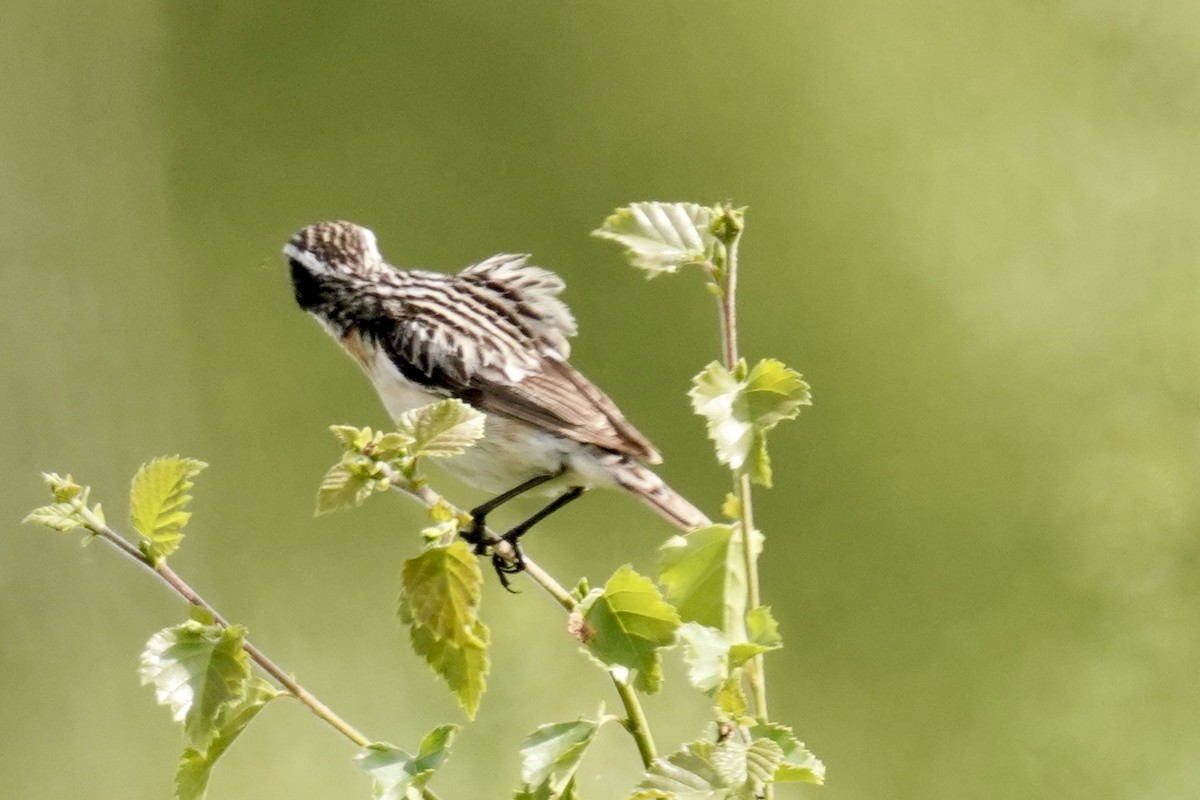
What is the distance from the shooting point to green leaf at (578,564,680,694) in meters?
0.57

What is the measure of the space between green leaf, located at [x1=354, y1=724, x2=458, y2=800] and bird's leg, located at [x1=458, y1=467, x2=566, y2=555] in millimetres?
240

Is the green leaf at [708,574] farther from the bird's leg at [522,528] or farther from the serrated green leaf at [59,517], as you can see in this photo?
the bird's leg at [522,528]

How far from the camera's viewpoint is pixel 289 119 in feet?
5.28

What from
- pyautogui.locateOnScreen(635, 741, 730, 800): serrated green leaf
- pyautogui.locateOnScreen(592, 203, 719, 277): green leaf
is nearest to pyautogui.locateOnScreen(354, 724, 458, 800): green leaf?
pyautogui.locateOnScreen(635, 741, 730, 800): serrated green leaf

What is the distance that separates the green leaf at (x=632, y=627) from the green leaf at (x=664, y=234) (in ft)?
0.48

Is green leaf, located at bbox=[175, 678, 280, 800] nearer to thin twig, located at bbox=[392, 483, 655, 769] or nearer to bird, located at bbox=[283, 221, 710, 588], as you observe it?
thin twig, located at bbox=[392, 483, 655, 769]

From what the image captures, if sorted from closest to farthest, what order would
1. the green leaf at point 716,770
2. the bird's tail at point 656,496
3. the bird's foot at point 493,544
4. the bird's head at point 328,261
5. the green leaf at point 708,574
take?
the green leaf at point 716,770, the green leaf at point 708,574, the bird's foot at point 493,544, the bird's tail at point 656,496, the bird's head at point 328,261

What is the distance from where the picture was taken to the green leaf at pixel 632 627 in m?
0.57

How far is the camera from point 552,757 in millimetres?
567

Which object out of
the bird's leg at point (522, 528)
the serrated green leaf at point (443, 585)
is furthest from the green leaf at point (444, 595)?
the bird's leg at point (522, 528)

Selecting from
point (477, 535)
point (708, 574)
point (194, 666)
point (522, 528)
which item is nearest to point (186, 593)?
point (194, 666)

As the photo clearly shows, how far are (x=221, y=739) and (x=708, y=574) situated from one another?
0.25 meters

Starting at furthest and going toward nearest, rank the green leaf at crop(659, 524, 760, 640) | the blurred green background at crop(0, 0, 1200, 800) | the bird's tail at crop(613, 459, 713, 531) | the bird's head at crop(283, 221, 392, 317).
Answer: the blurred green background at crop(0, 0, 1200, 800) < the bird's head at crop(283, 221, 392, 317) < the bird's tail at crop(613, 459, 713, 531) < the green leaf at crop(659, 524, 760, 640)

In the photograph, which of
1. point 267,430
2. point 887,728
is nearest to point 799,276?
point 887,728
